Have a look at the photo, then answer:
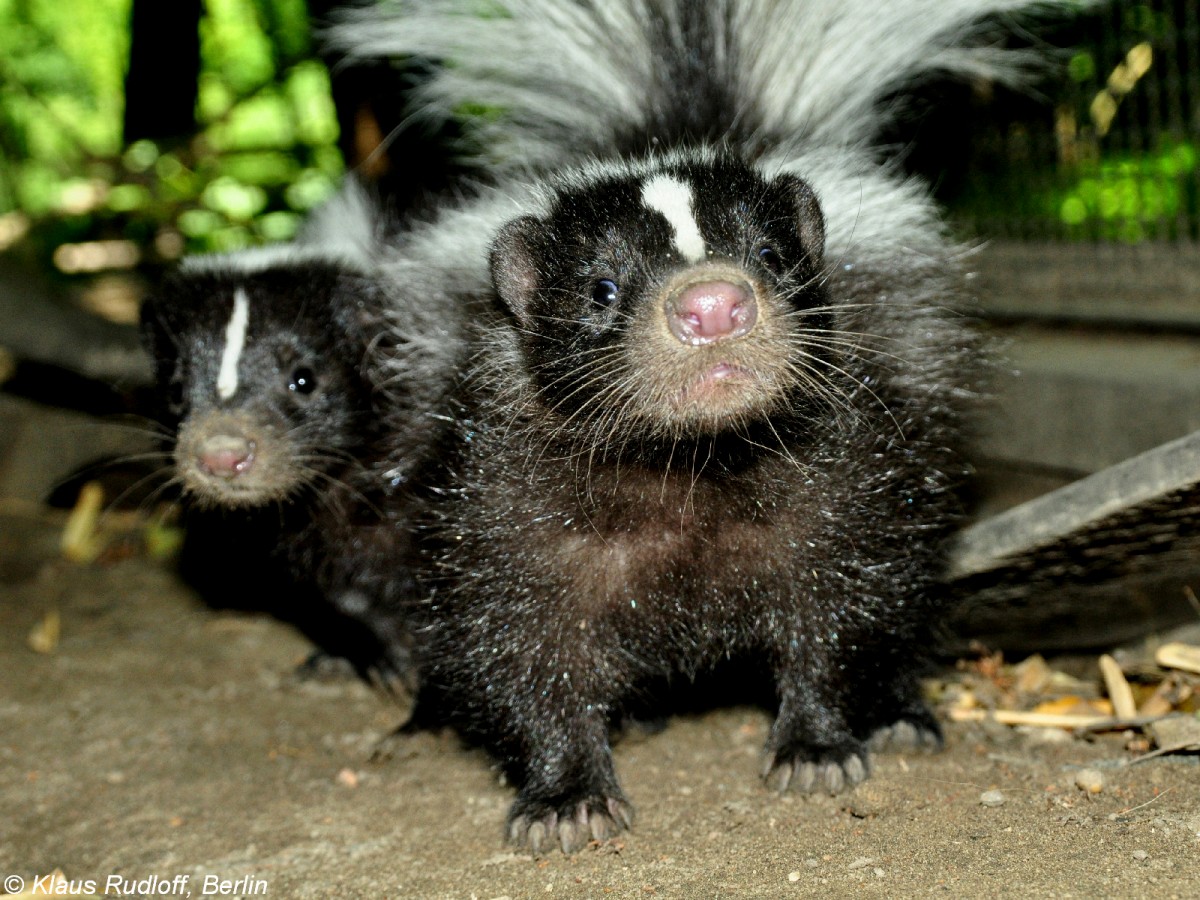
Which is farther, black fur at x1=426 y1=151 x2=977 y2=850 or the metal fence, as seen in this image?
the metal fence

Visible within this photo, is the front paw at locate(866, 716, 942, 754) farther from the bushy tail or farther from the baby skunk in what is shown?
the bushy tail

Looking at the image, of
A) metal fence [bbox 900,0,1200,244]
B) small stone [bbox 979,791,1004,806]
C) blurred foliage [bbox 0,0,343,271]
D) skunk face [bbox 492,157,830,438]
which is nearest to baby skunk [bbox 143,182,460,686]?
skunk face [bbox 492,157,830,438]

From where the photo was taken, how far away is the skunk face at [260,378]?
4328 mm

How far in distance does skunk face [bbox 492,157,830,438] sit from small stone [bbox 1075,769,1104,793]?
1240 mm

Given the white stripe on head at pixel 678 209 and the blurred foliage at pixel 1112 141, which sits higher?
the white stripe on head at pixel 678 209

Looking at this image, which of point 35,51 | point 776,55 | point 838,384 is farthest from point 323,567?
point 35,51

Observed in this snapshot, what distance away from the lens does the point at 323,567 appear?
4.81 metres

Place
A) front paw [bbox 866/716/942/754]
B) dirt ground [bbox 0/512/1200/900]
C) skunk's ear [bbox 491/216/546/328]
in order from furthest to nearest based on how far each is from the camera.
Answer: front paw [bbox 866/716/942/754] < skunk's ear [bbox 491/216/546/328] < dirt ground [bbox 0/512/1200/900]

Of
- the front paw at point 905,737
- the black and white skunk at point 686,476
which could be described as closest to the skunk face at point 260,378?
the black and white skunk at point 686,476

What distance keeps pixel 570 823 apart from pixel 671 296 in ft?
4.62

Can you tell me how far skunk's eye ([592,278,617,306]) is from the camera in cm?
330

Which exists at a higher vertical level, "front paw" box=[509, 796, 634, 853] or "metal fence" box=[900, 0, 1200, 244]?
"metal fence" box=[900, 0, 1200, 244]

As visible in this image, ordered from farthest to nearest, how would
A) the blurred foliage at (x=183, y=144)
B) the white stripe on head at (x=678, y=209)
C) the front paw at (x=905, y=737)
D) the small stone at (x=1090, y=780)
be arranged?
the blurred foliage at (x=183, y=144) < the front paw at (x=905, y=737) < the small stone at (x=1090, y=780) < the white stripe on head at (x=678, y=209)

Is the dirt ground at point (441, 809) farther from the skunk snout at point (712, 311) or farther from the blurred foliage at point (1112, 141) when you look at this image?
the blurred foliage at point (1112, 141)
